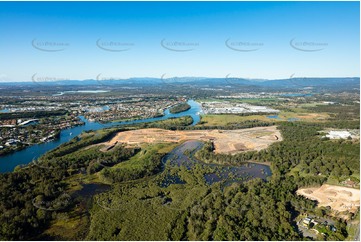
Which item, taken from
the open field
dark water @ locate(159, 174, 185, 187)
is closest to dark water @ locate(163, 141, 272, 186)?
dark water @ locate(159, 174, 185, 187)

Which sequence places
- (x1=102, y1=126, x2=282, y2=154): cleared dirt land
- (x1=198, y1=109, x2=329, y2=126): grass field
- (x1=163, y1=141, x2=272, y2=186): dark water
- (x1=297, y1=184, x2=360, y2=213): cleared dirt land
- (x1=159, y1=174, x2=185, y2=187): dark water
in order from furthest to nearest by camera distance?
(x1=198, y1=109, x2=329, y2=126): grass field → (x1=102, y1=126, x2=282, y2=154): cleared dirt land → (x1=163, y1=141, x2=272, y2=186): dark water → (x1=159, y1=174, x2=185, y2=187): dark water → (x1=297, y1=184, x2=360, y2=213): cleared dirt land

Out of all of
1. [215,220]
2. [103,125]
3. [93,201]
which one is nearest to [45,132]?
[103,125]

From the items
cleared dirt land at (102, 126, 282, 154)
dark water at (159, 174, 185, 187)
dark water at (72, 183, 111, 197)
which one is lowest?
dark water at (72, 183, 111, 197)

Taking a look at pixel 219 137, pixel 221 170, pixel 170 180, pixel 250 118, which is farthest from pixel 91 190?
pixel 250 118

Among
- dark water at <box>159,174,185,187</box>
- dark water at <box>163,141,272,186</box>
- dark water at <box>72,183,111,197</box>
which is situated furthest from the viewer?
dark water at <box>163,141,272,186</box>

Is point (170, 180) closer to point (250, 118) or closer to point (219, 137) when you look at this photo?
point (219, 137)

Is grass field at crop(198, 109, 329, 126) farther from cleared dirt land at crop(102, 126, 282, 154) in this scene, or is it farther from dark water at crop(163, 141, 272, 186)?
dark water at crop(163, 141, 272, 186)

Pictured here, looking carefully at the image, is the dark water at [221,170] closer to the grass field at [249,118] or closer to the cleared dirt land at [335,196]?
the cleared dirt land at [335,196]
